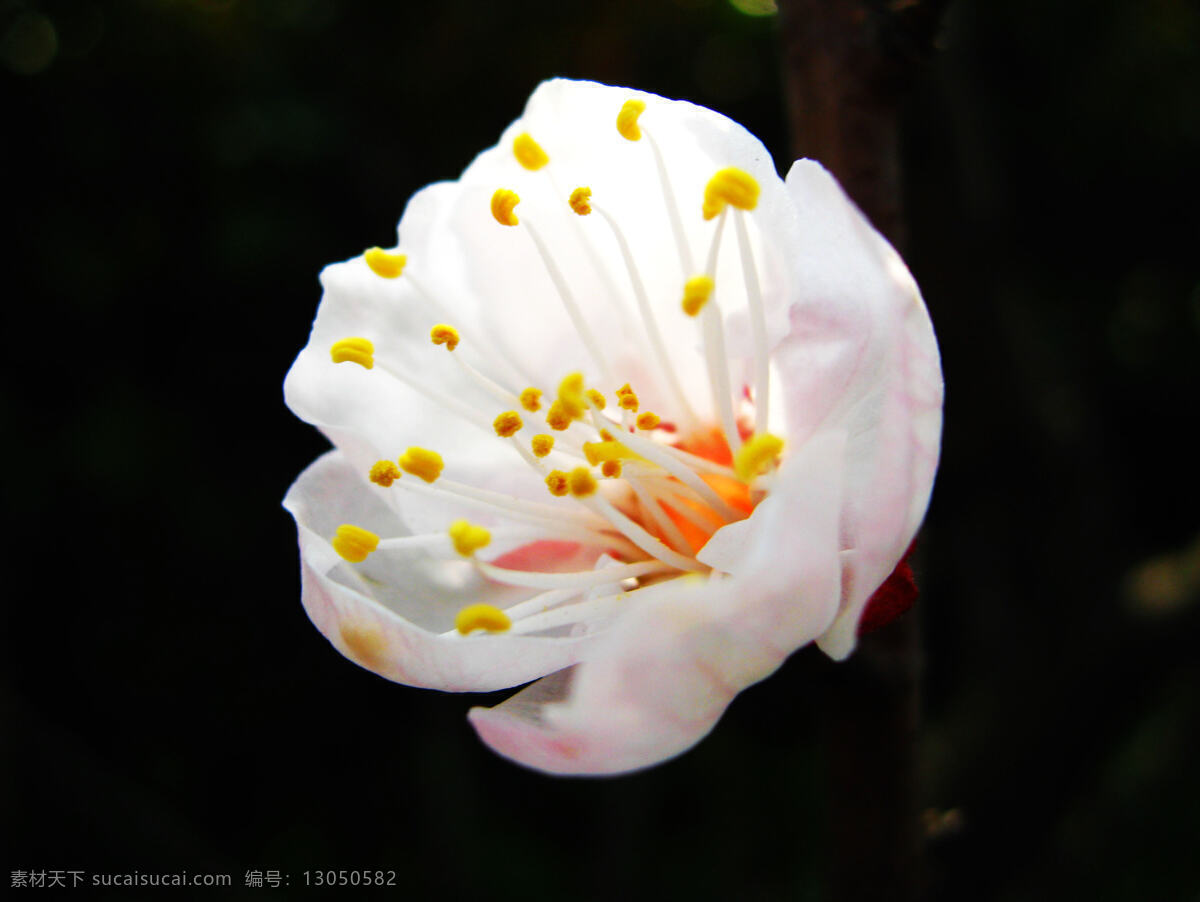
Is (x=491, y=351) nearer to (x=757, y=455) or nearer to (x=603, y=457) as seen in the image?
(x=603, y=457)

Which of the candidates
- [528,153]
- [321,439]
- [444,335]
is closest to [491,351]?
[444,335]

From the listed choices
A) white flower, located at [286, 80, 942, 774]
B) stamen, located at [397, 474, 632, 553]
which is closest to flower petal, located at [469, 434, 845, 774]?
white flower, located at [286, 80, 942, 774]

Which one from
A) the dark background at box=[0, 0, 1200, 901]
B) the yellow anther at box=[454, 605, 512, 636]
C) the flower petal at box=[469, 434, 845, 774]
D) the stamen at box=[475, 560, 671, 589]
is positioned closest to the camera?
the flower petal at box=[469, 434, 845, 774]

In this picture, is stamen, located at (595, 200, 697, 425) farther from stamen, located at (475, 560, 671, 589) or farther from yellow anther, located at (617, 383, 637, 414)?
stamen, located at (475, 560, 671, 589)

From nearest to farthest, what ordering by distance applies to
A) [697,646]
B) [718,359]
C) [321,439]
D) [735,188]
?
1. [697,646]
2. [735,188]
3. [718,359]
4. [321,439]

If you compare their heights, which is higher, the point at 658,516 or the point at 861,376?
the point at 861,376

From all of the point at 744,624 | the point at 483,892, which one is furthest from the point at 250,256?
the point at 744,624

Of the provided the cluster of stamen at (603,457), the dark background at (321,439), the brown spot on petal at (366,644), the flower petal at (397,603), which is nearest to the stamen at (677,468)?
the cluster of stamen at (603,457)
